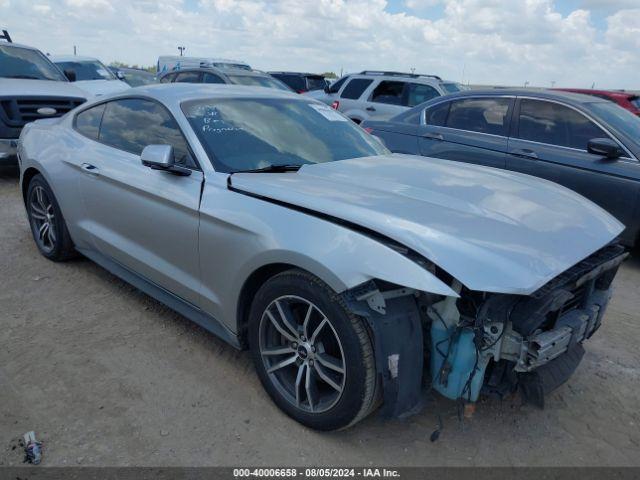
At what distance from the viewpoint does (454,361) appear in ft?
7.66

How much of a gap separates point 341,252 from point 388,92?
8.75m

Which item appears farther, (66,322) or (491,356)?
(66,322)

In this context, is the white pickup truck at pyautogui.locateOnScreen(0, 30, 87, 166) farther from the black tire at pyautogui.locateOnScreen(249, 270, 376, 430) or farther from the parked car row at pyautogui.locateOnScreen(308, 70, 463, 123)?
the black tire at pyautogui.locateOnScreen(249, 270, 376, 430)

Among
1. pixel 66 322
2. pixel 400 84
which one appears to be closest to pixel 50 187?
pixel 66 322

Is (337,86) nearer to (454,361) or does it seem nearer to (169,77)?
(169,77)

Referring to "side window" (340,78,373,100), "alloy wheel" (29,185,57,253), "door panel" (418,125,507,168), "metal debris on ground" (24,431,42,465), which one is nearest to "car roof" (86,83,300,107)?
"alloy wheel" (29,185,57,253)

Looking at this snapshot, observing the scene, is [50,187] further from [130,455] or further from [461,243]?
[461,243]

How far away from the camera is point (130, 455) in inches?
96.5

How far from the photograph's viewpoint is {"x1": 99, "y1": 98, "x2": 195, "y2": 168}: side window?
3.26 meters

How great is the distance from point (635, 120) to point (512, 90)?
1355mm

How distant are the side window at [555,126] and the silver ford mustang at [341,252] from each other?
252cm

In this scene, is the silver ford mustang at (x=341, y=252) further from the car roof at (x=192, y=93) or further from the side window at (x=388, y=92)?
the side window at (x=388, y=92)

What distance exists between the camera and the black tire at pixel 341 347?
7.50ft

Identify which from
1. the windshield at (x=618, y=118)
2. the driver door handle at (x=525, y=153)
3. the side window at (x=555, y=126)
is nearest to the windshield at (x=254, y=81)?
the side window at (x=555, y=126)
